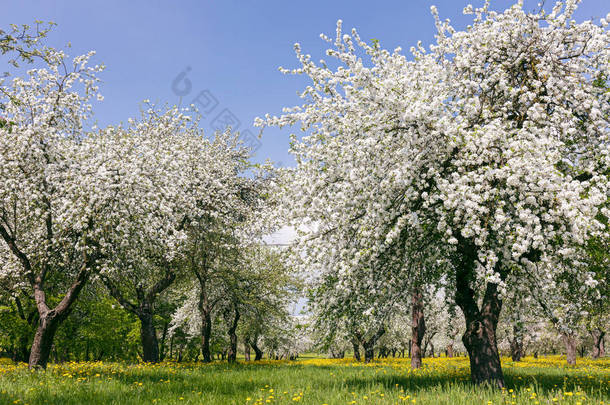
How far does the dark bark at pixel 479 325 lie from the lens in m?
10.3

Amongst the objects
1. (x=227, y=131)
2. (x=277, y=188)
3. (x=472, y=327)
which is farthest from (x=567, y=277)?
(x=227, y=131)

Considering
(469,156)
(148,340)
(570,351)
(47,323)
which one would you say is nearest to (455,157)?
(469,156)

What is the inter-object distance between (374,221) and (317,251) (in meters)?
1.73

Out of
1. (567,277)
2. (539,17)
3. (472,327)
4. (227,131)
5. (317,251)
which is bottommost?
(472,327)

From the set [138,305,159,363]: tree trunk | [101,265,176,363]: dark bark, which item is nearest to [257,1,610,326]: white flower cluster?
[101,265,176,363]: dark bark

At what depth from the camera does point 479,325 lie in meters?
10.7

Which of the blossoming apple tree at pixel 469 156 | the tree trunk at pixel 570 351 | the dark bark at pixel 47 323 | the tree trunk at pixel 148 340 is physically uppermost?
the blossoming apple tree at pixel 469 156

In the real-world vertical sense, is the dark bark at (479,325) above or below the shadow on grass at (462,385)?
above

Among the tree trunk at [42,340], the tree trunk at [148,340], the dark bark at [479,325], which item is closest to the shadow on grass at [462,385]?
the dark bark at [479,325]

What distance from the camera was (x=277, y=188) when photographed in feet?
36.8

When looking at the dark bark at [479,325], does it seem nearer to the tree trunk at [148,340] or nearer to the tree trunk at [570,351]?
the tree trunk at [148,340]

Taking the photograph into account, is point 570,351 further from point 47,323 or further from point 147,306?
point 47,323

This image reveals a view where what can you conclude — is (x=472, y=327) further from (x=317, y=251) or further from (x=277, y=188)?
(x=277, y=188)

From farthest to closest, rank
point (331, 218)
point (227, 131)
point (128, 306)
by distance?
point (227, 131), point (128, 306), point (331, 218)
